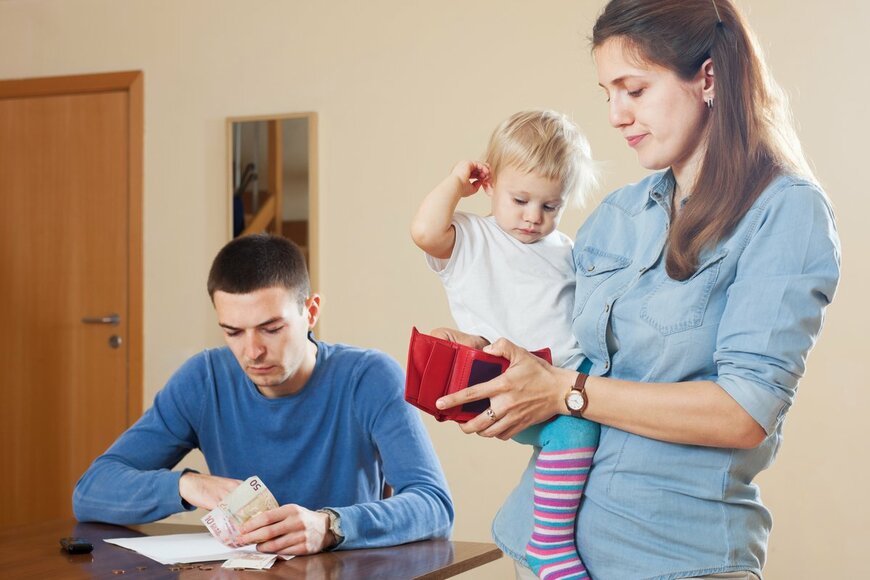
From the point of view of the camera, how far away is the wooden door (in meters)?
4.85

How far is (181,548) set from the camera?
1.87m

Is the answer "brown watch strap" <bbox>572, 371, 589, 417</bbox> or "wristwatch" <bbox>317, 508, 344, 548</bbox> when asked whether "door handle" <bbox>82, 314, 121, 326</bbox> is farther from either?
"brown watch strap" <bbox>572, 371, 589, 417</bbox>

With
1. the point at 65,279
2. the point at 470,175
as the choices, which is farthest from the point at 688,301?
the point at 65,279

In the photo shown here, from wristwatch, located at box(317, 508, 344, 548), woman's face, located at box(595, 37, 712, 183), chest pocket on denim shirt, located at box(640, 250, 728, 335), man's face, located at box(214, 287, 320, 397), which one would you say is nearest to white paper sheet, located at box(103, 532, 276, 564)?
wristwatch, located at box(317, 508, 344, 548)

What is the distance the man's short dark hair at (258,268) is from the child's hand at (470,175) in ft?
2.20

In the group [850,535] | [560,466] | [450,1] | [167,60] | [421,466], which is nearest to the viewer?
[560,466]

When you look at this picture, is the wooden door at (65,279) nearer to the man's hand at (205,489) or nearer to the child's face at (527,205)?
the man's hand at (205,489)

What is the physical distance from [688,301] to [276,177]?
342 cm

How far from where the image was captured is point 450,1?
421cm

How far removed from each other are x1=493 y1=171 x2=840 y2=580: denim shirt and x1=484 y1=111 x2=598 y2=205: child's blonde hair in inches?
14.9

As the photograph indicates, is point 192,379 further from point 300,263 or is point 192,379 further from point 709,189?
point 709,189

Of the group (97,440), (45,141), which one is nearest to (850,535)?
(97,440)

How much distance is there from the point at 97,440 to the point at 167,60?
184 cm

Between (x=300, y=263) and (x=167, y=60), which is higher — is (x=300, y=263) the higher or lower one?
the lower one
